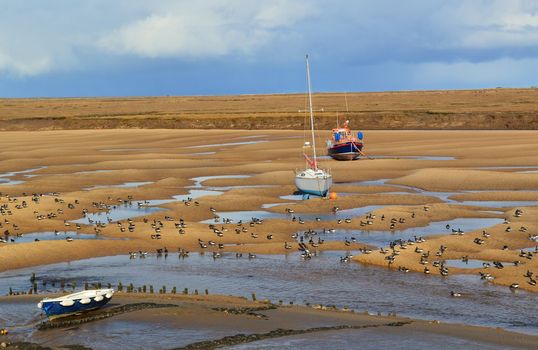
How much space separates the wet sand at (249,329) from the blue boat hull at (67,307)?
1.17 feet

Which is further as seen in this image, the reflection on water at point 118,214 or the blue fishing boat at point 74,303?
the reflection on water at point 118,214

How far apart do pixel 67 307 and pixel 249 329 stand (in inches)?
282

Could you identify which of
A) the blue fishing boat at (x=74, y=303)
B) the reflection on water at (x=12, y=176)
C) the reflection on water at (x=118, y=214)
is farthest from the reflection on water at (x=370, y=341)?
the reflection on water at (x=12, y=176)

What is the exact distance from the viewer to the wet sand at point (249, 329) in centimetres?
2830

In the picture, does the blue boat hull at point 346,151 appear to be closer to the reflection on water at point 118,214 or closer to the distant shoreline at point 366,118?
the reflection on water at point 118,214

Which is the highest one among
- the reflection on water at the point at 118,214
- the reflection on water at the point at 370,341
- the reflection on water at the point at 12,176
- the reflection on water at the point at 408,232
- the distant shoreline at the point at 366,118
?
the distant shoreline at the point at 366,118

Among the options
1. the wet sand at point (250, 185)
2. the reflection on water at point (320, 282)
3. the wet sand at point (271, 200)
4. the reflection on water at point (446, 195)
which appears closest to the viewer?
the reflection on water at point (320, 282)

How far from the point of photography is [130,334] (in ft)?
97.7

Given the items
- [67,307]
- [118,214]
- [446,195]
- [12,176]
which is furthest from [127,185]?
[67,307]

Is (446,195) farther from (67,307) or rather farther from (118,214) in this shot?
(67,307)

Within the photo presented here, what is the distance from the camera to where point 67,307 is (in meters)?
31.1

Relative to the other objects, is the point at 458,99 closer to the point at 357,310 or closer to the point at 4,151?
the point at 4,151

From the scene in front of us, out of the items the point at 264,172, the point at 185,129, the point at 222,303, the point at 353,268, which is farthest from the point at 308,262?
the point at 185,129

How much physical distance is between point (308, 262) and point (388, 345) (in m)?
14.1
